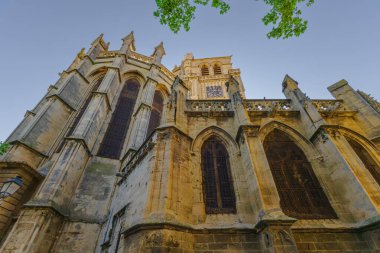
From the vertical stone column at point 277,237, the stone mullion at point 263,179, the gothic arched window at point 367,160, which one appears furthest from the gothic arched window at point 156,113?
the gothic arched window at point 367,160

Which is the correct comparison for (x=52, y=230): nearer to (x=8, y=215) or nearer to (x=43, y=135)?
(x=8, y=215)

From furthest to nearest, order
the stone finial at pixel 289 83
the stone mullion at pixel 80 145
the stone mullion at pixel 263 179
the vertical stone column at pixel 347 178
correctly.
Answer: the stone finial at pixel 289 83, the stone mullion at pixel 80 145, the vertical stone column at pixel 347 178, the stone mullion at pixel 263 179

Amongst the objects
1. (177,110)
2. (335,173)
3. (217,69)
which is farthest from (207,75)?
(335,173)

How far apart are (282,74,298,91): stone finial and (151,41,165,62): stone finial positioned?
13.2 metres

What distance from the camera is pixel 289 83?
9.98m

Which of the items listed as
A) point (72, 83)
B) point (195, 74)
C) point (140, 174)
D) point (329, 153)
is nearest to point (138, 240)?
point (140, 174)

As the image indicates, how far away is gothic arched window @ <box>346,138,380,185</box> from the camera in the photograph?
6901 millimetres

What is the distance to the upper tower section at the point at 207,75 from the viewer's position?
24.5 m

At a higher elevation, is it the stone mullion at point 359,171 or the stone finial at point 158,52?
the stone finial at point 158,52

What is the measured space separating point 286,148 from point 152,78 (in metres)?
12.6

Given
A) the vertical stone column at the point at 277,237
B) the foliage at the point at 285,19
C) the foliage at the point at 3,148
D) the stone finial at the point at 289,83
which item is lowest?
the vertical stone column at the point at 277,237

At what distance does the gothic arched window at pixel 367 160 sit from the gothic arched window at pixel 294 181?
7.18ft

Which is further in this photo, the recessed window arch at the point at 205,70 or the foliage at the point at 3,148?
the recessed window arch at the point at 205,70

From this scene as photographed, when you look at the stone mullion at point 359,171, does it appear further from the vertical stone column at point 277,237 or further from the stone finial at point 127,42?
the stone finial at point 127,42
